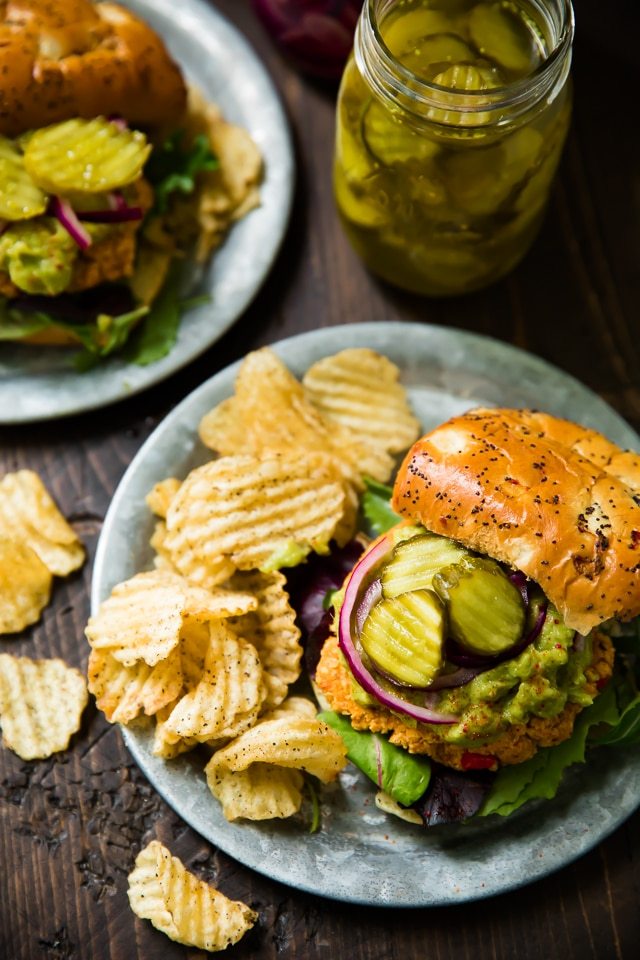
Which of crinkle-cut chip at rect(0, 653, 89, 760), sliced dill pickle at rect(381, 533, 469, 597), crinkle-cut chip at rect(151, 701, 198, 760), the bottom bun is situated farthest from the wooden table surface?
sliced dill pickle at rect(381, 533, 469, 597)

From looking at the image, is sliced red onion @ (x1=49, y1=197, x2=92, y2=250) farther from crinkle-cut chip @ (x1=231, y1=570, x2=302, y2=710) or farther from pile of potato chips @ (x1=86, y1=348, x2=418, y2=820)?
crinkle-cut chip @ (x1=231, y1=570, x2=302, y2=710)

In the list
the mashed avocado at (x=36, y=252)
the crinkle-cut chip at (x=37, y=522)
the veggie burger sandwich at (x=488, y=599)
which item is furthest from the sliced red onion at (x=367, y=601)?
the mashed avocado at (x=36, y=252)

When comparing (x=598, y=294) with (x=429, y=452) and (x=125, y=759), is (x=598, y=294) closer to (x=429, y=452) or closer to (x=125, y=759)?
(x=429, y=452)

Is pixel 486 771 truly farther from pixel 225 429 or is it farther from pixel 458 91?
pixel 458 91

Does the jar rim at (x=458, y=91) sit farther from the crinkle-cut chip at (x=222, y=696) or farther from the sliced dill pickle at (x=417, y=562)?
the crinkle-cut chip at (x=222, y=696)

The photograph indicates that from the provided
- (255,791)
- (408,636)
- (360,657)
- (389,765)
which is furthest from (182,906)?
(408,636)

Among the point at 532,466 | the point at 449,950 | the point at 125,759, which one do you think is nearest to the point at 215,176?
the point at 532,466
